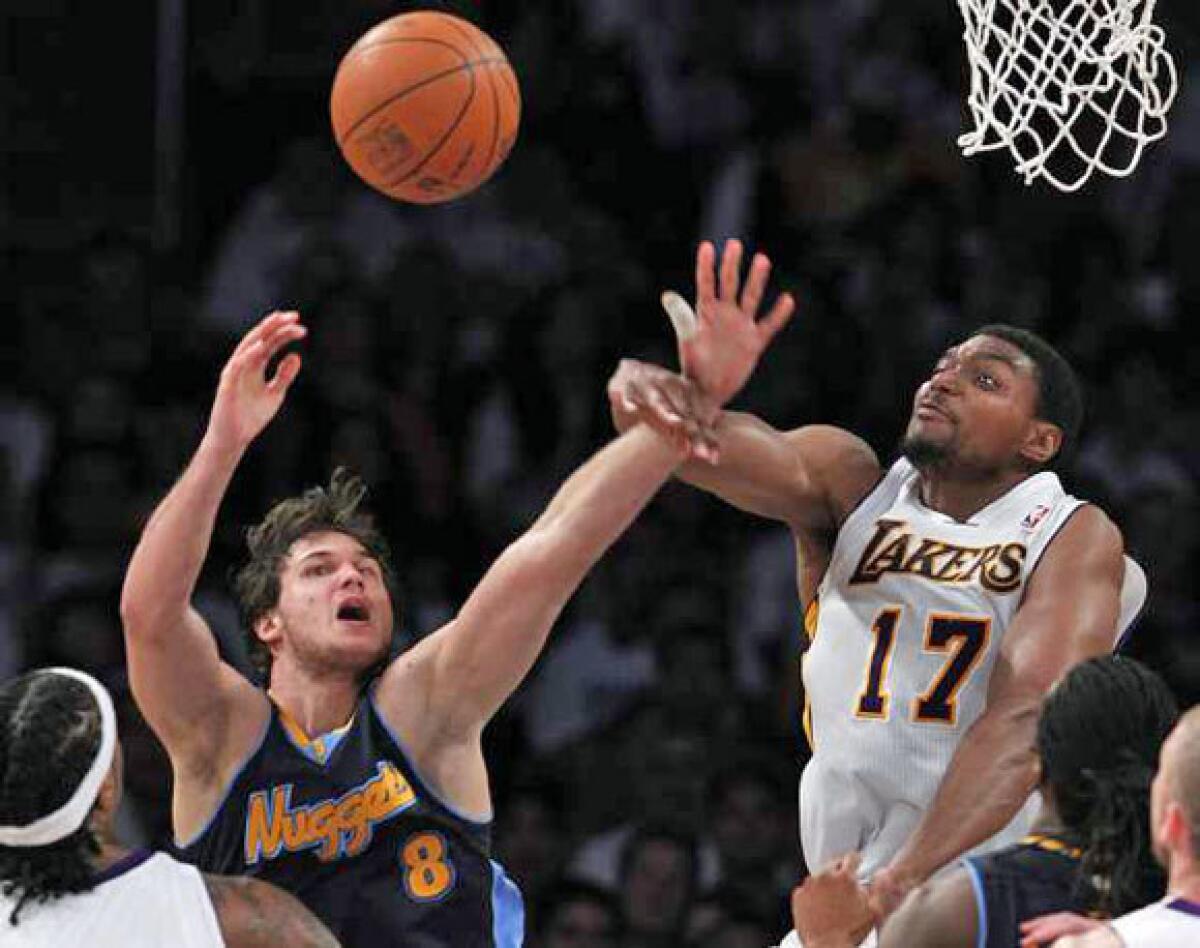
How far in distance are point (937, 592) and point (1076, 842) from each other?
1.41 meters

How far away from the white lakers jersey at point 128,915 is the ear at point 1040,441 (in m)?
2.32

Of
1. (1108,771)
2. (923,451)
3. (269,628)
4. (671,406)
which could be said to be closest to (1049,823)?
(1108,771)

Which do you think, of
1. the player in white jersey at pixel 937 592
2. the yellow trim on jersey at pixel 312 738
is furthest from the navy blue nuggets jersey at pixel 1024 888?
the yellow trim on jersey at pixel 312 738

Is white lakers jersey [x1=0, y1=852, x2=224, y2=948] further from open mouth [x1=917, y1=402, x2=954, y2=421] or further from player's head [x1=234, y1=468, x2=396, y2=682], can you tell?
open mouth [x1=917, y1=402, x2=954, y2=421]

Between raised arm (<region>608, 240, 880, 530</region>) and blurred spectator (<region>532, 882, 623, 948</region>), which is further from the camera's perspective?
blurred spectator (<region>532, 882, 623, 948</region>)

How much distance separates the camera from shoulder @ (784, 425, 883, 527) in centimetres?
578

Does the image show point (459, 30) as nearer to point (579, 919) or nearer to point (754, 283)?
point (754, 283)

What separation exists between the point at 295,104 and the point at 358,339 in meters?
1.21

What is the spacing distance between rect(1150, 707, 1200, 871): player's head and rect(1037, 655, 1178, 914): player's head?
22 cm

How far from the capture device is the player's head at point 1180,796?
3871 mm

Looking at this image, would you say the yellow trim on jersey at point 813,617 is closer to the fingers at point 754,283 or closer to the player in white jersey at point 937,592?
the player in white jersey at point 937,592

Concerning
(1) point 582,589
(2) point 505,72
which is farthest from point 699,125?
(2) point 505,72

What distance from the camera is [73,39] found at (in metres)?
8.66

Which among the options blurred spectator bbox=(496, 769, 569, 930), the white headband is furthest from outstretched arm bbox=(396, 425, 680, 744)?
blurred spectator bbox=(496, 769, 569, 930)
